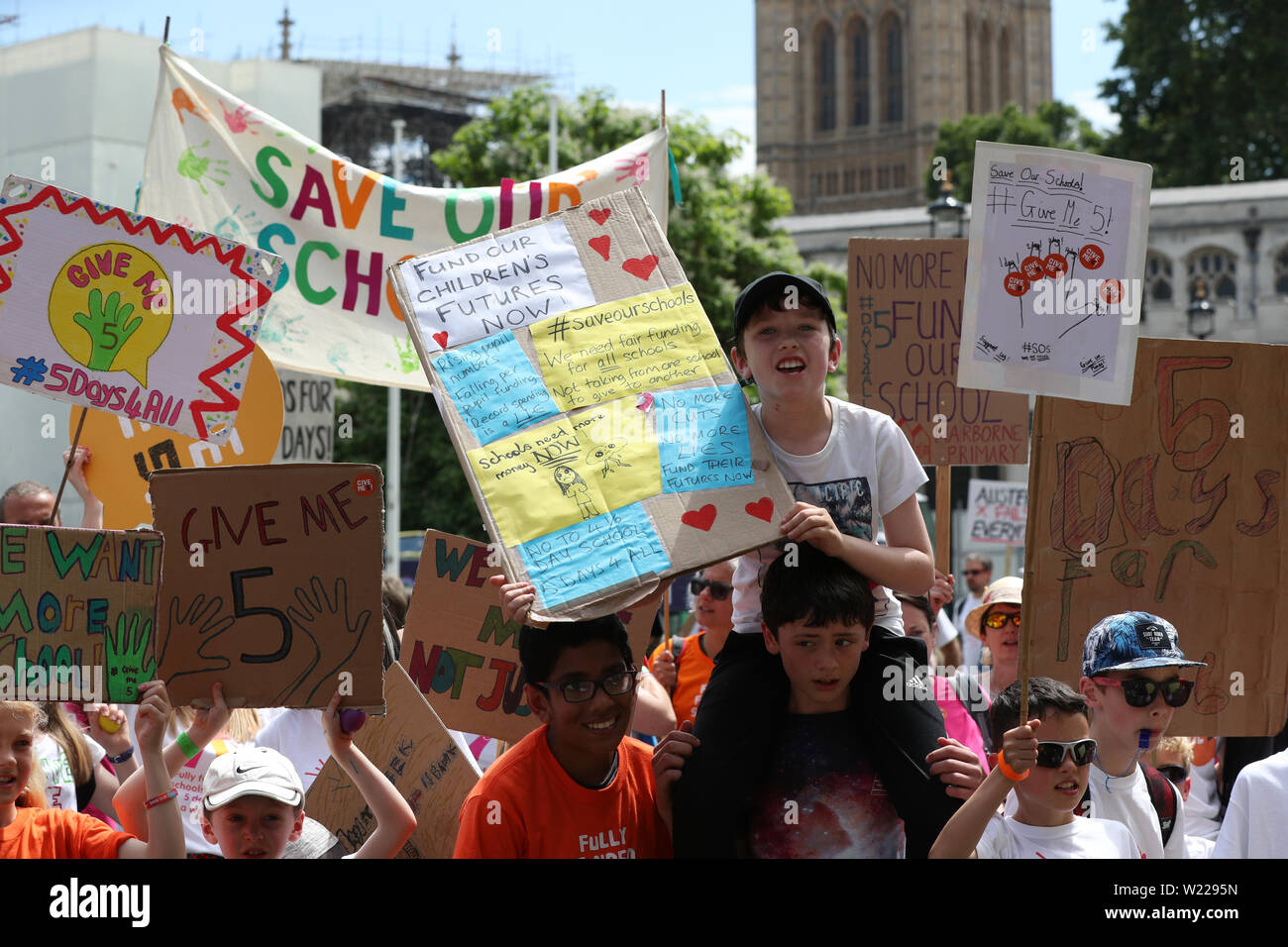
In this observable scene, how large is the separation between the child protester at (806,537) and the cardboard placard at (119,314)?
174cm

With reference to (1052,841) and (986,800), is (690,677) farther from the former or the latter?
(986,800)

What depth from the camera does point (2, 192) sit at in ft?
15.7

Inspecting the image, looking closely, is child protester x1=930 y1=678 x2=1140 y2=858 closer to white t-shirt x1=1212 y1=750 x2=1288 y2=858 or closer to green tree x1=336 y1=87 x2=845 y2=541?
white t-shirt x1=1212 y1=750 x2=1288 y2=858

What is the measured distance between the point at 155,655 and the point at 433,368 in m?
1.05

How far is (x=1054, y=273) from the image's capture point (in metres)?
4.09

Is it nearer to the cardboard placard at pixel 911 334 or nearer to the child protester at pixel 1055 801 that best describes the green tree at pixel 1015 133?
the cardboard placard at pixel 911 334

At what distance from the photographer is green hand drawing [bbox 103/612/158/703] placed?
3945mm

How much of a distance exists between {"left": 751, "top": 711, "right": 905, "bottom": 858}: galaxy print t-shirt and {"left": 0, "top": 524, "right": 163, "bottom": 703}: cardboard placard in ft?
5.35

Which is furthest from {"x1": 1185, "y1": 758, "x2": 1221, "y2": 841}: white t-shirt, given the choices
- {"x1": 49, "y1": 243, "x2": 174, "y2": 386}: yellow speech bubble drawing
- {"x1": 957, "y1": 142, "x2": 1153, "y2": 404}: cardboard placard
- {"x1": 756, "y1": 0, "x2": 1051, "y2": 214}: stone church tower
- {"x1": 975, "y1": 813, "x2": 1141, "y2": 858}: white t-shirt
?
{"x1": 756, "y1": 0, "x2": 1051, "y2": 214}: stone church tower

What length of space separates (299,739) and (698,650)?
2.18 metres

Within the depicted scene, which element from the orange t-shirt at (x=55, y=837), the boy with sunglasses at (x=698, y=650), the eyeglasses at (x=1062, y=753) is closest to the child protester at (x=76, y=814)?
the orange t-shirt at (x=55, y=837)

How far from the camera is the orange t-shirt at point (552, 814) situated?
3.60 metres
